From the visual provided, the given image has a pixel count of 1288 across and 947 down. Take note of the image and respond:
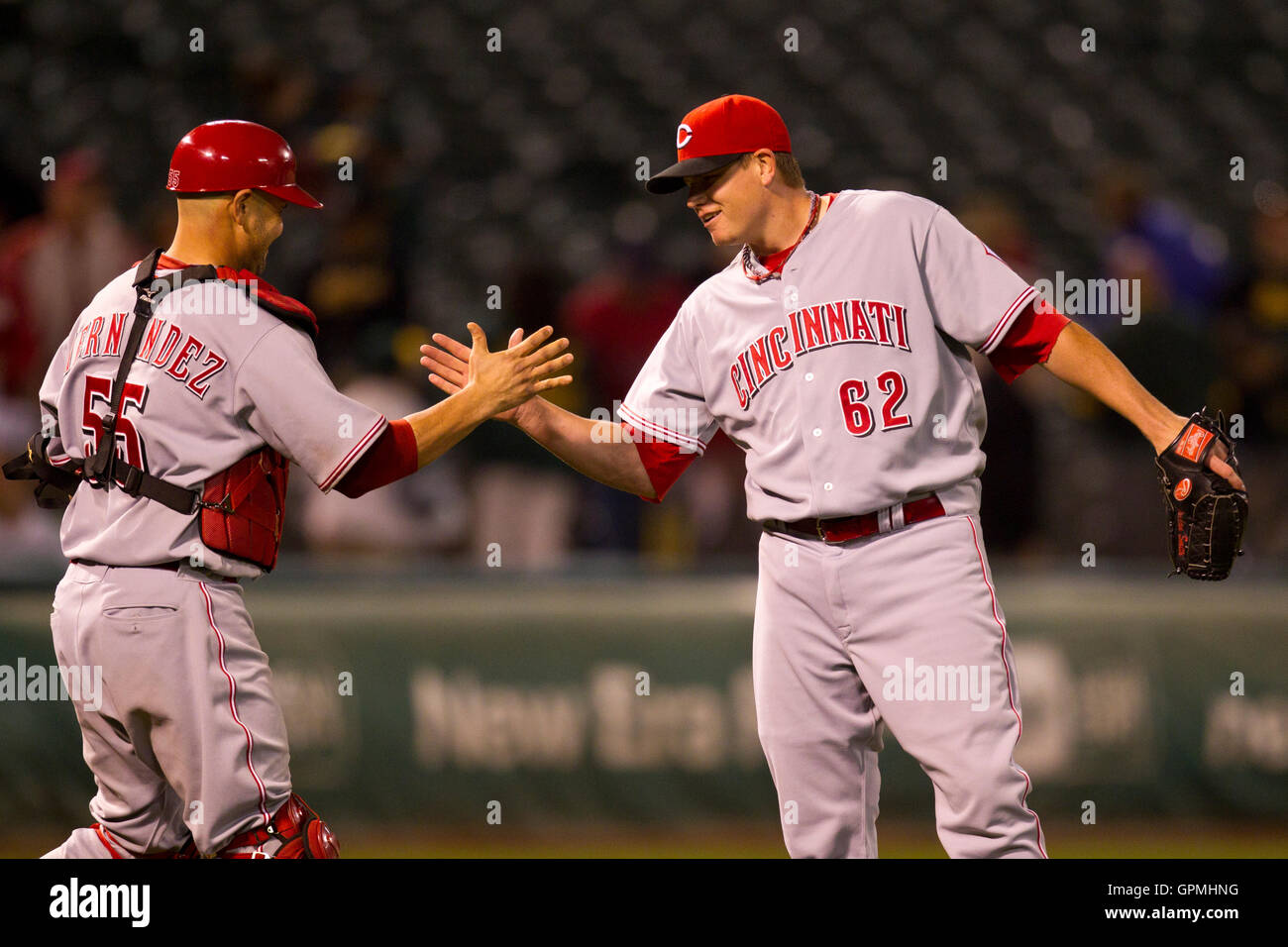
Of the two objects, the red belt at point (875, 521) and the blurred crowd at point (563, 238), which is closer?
the red belt at point (875, 521)

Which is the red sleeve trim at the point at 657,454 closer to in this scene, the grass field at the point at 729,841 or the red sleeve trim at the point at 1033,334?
the red sleeve trim at the point at 1033,334

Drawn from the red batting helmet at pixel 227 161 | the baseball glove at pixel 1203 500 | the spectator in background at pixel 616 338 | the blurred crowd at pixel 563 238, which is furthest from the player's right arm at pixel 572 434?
the spectator in background at pixel 616 338

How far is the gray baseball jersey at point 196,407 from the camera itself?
3.34m

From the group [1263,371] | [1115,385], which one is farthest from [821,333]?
[1263,371]

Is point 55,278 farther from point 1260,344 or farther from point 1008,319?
point 1260,344

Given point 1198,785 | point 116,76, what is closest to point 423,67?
point 116,76

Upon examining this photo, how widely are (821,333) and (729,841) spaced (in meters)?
2.72

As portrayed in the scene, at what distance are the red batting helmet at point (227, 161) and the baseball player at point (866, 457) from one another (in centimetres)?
61

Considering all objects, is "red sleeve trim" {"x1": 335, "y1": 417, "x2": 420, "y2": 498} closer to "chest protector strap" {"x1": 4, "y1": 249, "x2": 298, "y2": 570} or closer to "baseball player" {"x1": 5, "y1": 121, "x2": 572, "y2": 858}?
"baseball player" {"x1": 5, "y1": 121, "x2": 572, "y2": 858}

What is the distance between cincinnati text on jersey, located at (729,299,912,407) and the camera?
140 inches

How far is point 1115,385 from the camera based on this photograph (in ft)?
11.3

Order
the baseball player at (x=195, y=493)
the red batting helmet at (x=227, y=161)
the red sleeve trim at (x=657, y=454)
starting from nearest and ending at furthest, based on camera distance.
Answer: the baseball player at (x=195, y=493) → the red batting helmet at (x=227, y=161) → the red sleeve trim at (x=657, y=454)

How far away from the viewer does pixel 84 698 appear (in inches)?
133

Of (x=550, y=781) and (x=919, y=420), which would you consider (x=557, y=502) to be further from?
(x=919, y=420)
